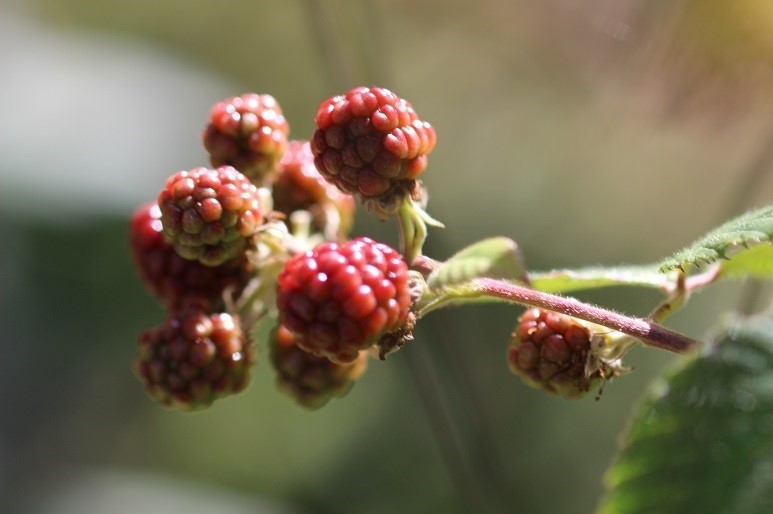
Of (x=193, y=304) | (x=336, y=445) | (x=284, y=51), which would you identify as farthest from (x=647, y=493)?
(x=284, y=51)

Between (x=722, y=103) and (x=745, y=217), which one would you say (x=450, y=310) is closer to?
(x=722, y=103)

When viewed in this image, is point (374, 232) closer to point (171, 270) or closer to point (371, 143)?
point (171, 270)

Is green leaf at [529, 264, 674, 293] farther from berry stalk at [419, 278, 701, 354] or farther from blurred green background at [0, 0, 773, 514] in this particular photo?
blurred green background at [0, 0, 773, 514]

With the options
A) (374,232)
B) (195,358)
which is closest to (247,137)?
(195,358)

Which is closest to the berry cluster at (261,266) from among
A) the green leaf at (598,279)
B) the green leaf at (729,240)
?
the green leaf at (598,279)

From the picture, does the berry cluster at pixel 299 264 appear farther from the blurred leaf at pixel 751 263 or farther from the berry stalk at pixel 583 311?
the blurred leaf at pixel 751 263
